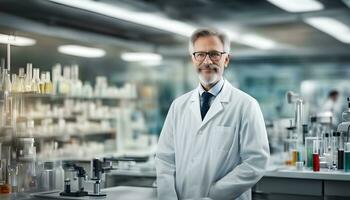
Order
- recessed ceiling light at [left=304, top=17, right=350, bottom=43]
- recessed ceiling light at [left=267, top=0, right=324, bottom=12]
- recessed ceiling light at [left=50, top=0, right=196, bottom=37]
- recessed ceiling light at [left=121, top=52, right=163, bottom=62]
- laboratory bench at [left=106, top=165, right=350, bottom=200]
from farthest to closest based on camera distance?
recessed ceiling light at [left=121, top=52, right=163, bottom=62], recessed ceiling light at [left=304, top=17, right=350, bottom=43], recessed ceiling light at [left=267, top=0, right=324, bottom=12], recessed ceiling light at [left=50, top=0, right=196, bottom=37], laboratory bench at [left=106, top=165, right=350, bottom=200]

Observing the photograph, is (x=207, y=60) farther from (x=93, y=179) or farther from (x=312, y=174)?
(x=312, y=174)

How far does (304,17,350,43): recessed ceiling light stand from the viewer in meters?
6.81

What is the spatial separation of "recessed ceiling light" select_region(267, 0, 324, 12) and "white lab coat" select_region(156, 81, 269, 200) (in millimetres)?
3391

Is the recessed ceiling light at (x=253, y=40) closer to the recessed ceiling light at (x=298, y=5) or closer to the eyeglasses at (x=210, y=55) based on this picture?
the recessed ceiling light at (x=298, y=5)

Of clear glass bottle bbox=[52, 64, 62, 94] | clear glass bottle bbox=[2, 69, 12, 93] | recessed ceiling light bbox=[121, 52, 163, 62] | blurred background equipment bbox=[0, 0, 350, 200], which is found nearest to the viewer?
clear glass bottle bbox=[2, 69, 12, 93]

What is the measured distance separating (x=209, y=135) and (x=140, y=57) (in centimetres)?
576

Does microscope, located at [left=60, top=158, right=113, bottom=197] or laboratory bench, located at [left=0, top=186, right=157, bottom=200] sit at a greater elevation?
microscope, located at [left=60, top=158, right=113, bottom=197]

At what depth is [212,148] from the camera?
260 centimetres

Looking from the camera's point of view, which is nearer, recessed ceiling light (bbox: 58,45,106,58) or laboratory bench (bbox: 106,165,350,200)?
laboratory bench (bbox: 106,165,350,200)

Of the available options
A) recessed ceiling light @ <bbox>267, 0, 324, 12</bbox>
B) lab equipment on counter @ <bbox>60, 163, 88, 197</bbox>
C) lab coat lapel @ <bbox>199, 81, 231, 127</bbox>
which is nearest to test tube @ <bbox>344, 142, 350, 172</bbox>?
lab coat lapel @ <bbox>199, 81, 231, 127</bbox>

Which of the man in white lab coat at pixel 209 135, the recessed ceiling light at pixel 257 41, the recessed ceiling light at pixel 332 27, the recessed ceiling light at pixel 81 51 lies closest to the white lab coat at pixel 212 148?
the man in white lab coat at pixel 209 135

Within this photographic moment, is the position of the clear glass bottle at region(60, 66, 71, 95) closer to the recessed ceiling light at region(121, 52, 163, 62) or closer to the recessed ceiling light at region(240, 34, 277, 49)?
the recessed ceiling light at region(121, 52, 163, 62)

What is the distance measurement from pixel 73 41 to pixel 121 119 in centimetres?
137

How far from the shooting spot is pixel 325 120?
4.25m
